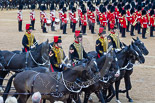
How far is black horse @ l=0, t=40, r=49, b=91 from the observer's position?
393 inches

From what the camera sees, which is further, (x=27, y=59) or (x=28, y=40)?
(x=28, y=40)

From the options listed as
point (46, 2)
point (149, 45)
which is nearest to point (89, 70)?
point (149, 45)

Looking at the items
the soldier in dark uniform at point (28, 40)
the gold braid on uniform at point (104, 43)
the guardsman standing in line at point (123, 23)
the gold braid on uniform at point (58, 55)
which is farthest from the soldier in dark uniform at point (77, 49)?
the guardsman standing in line at point (123, 23)

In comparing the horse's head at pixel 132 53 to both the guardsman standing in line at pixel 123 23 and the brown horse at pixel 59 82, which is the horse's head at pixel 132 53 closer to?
the brown horse at pixel 59 82

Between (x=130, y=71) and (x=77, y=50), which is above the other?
(x=77, y=50)

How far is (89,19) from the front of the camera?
73.0 ft

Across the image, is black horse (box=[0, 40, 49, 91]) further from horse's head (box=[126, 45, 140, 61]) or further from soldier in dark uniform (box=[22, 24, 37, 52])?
horse's head (box=[126, 45, 140, 61])

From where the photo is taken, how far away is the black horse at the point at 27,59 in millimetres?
9984

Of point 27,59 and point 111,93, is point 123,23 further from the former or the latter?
point 27,59

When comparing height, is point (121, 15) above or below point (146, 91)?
above

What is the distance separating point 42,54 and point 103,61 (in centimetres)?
178

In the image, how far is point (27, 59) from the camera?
10.1 m

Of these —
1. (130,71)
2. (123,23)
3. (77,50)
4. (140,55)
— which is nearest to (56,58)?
(77,50)

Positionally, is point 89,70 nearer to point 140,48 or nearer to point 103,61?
point 103,61
